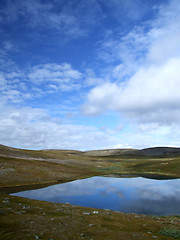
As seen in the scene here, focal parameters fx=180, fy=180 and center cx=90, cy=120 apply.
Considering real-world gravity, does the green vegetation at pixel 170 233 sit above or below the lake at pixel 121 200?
above

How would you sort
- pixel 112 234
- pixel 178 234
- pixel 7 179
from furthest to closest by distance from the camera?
pixel 7 179 < pixel 178 234 < pixel 112 234

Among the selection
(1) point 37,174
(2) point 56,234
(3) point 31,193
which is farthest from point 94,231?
(1) point 37,174

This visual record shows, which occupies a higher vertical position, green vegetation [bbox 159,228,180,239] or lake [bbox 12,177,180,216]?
green vegetation [bbox 159,228,180,239]

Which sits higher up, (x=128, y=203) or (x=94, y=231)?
(x=94, y=231)

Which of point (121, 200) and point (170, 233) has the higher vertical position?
point (170, 233)

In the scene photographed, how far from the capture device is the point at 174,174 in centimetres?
Answer: 9425

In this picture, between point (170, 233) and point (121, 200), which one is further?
point (121, 200)

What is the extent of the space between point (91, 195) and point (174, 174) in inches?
2437

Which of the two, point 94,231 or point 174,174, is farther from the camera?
point 174,174

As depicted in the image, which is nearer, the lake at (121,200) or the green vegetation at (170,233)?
the green vegetation at (170,233)

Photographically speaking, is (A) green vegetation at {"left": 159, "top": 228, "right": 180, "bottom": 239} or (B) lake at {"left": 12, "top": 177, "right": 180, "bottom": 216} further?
(B) lake at {"left": 12, "top": 177, "right": 180, "bottom": 216}

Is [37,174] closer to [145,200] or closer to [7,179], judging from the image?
[7,179]

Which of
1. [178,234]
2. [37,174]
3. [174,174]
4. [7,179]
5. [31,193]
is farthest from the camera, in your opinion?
[174,174]

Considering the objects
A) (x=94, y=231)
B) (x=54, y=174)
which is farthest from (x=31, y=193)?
(x=94, y=231)
